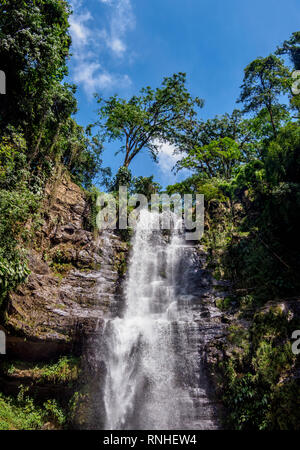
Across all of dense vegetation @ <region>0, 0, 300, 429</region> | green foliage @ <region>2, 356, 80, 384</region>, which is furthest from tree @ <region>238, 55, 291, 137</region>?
green foliage @ <region>2, 356, 80, 384</region>

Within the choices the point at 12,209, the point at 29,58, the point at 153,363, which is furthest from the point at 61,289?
the point at 29,58

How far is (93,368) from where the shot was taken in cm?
887

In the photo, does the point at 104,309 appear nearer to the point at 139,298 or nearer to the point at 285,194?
the point at 139,298

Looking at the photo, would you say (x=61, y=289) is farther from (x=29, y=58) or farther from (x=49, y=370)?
(x=29, y=58)

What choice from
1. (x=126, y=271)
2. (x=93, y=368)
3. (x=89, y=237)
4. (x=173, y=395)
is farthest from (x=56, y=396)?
(x=89, y=237)

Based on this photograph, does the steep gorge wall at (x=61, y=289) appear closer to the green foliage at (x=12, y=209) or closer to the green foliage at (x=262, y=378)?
the green foliage at (x=12, y=209)

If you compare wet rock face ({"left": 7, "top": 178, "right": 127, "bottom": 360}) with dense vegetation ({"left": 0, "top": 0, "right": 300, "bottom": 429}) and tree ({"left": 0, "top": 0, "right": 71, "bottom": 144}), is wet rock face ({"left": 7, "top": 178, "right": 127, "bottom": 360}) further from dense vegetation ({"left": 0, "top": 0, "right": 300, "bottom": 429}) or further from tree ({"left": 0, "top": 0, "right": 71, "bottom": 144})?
tree ({"left": 0, "top": 0, "right": 71, "bottom": 144})

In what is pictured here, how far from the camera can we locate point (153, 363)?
905 centimetres

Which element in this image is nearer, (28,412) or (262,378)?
(262,378)

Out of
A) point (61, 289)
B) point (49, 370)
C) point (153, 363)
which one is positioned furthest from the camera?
point (61, 289)

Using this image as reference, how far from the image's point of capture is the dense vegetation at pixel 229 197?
7.68m

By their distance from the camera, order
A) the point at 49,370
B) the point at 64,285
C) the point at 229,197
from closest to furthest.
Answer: the point at 49,370 < the point at 64,285 < the point at 229,197

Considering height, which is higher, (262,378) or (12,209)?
(12,209)

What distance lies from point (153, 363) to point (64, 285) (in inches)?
183
